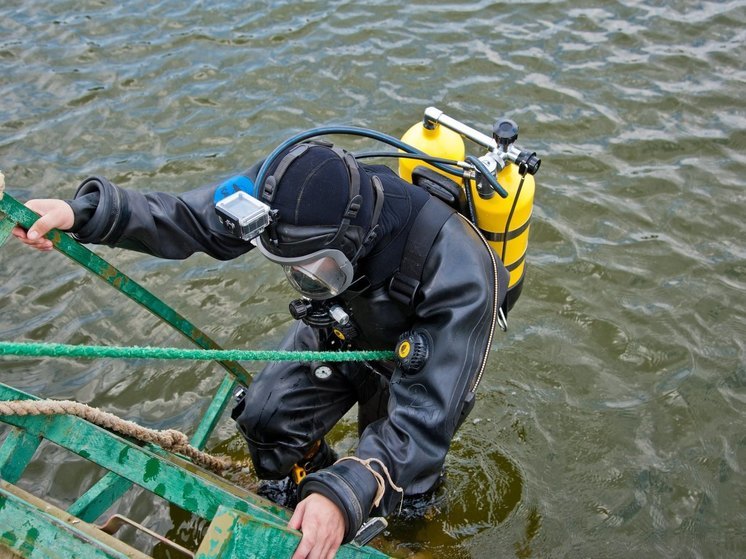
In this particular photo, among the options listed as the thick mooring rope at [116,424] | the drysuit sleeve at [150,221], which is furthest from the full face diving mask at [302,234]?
the thick mooring rope at [116,424]

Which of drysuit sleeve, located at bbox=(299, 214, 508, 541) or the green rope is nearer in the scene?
the green rope

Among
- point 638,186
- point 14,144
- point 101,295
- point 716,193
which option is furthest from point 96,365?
point 716,193

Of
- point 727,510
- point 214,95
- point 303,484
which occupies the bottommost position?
point 727,510

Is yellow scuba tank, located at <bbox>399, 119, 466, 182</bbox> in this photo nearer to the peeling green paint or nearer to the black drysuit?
the black drysuit

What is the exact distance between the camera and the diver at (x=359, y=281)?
2.85 meters

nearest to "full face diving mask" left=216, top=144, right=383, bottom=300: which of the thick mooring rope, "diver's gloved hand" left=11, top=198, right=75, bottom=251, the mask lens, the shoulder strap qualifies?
the mask lens

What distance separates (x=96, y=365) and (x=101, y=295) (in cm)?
63

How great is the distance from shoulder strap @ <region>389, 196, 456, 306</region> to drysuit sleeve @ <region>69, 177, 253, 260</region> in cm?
87

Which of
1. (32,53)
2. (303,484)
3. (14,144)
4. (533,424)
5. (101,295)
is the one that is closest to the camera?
(303,484)

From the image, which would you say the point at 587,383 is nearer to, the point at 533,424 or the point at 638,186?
the point at 533,424

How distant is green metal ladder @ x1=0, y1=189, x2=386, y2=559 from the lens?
2.30m

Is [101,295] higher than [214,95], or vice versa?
[214,95]

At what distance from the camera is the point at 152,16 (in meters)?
8.45

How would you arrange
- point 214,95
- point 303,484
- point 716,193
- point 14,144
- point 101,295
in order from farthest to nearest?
point 214,95, point 14,144, point 716,193, point 101,295, point 303,484
